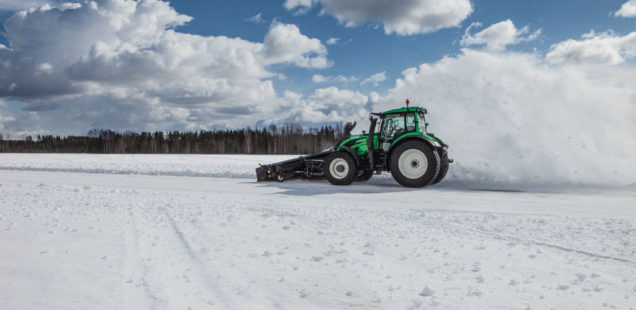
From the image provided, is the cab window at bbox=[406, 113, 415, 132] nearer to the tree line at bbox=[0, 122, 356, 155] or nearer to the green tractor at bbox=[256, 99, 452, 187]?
the green tractor at bbox=[256, 99, 452, 187]

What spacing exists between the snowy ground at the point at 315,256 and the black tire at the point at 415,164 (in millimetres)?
3498

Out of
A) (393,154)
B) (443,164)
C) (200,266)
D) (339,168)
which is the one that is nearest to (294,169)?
(339,168)

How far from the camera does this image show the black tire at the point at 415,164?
1179cm

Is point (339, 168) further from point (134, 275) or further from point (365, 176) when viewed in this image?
point (134, 275)

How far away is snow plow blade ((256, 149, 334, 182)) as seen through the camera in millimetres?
14211

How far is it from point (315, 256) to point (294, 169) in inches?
395

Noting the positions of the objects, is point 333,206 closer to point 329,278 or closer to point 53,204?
point 329,278

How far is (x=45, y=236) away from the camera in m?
5.76

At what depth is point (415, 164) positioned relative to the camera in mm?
12133

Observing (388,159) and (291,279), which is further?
(388,159)

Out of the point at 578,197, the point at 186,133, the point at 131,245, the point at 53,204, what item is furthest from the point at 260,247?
the point at 186,133

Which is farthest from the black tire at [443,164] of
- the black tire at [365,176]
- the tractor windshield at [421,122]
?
the black tire at [365,176]

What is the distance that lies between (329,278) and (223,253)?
1.51 metres

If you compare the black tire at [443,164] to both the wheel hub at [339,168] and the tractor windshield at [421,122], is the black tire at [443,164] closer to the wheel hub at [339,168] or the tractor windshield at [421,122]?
the tractor windshield at [421,122]
